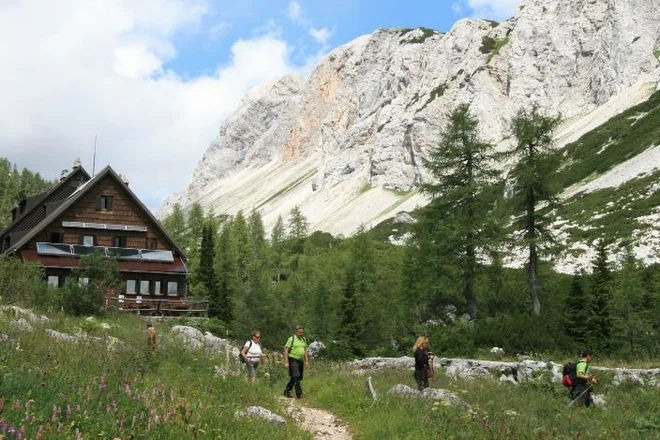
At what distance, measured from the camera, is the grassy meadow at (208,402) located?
257 inches

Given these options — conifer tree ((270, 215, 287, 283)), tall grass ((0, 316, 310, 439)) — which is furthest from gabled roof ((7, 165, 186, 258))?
conifer tree ((270, 215, 287, 283))

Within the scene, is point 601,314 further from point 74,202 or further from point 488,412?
point 74,202

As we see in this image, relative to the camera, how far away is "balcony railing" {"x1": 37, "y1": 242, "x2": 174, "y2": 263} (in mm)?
37469

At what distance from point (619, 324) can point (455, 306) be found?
1017cm

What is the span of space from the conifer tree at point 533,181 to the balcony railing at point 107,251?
2200cm

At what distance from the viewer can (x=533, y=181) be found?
31.9m

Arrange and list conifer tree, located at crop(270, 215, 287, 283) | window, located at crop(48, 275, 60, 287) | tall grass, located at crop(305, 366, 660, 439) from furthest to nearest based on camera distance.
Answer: conifer tree, located at crop(270, 215, 287, 283), window, located at crop(48, 275, 60, 287), tall grass, located at crop(305, 366, 660, 439)

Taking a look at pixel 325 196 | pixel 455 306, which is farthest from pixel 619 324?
pixel 325 196

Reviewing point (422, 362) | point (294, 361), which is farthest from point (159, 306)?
point (422, 362)

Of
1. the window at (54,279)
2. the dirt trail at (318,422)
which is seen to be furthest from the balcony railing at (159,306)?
the dirt trail at (318,422)

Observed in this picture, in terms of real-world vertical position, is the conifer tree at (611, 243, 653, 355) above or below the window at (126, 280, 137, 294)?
below

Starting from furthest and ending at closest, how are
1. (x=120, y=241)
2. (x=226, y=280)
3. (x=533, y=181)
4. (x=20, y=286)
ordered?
(x=226, y=280) < (x=120, y=241) < (x=533, y=181) < (x=20, y=286)

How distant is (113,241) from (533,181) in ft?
84.6

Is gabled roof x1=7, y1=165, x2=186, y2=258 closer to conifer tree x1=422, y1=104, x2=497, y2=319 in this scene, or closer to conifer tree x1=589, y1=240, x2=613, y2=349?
conifer tree x1=422, y1=104, x2=497, y2=319
